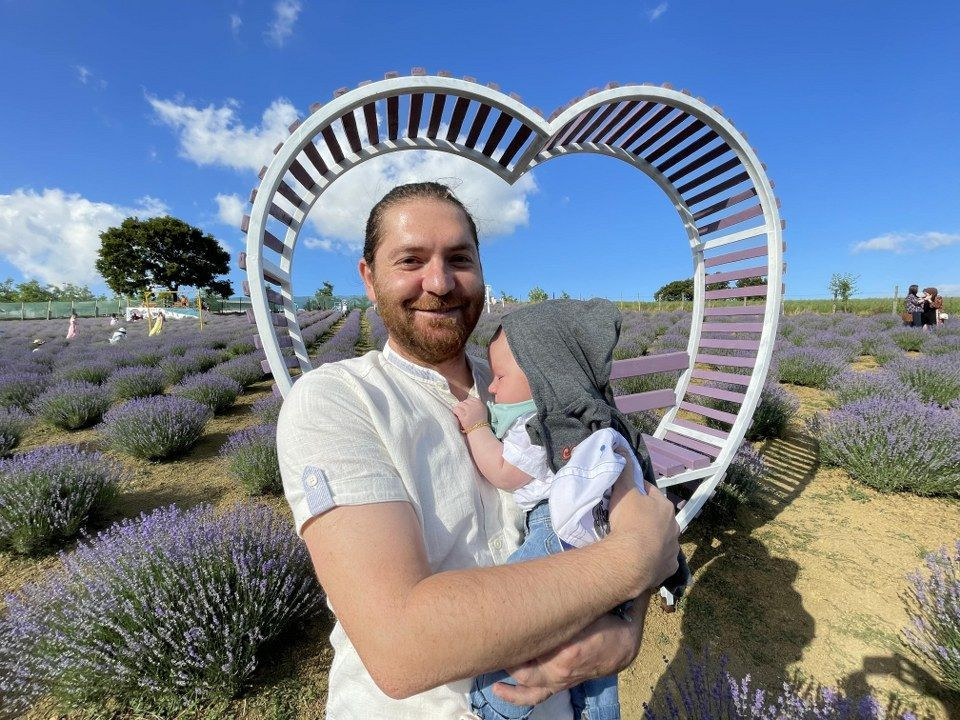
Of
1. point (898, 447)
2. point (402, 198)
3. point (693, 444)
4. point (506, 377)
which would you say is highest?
point (402, 198)

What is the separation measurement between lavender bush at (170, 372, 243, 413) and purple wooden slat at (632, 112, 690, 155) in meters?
6.62

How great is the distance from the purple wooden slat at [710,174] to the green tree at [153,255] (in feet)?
200

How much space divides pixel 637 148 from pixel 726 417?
2215 mm

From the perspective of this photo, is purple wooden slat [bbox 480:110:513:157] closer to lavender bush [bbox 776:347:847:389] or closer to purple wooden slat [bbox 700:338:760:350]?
purple wooden slat [bbox 700:338:760:350]

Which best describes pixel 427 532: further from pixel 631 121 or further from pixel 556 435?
pixel 631 121

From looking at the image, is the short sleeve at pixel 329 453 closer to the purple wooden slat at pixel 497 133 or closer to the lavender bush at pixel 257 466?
the purple wooden slat at pixel 497 133

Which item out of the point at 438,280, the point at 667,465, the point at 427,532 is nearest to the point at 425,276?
the point at 438,280

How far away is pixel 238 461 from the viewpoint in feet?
13.1

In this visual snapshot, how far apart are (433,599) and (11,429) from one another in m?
7.39

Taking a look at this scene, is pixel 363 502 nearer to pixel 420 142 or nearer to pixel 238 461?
pixel 420 142

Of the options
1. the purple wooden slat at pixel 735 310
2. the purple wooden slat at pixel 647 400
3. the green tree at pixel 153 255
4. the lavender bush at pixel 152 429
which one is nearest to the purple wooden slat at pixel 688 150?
the purple wooden slat at pixel 735 310

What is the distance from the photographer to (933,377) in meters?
5.98

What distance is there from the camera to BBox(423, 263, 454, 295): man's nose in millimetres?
1313

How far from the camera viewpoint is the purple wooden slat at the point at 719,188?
2.89 m
